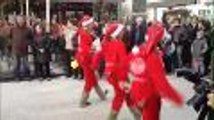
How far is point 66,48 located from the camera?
2078 cm

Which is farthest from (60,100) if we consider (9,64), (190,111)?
(9,64)

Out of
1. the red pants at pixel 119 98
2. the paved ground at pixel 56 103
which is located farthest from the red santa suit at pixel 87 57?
the red pants at pixel 119 98

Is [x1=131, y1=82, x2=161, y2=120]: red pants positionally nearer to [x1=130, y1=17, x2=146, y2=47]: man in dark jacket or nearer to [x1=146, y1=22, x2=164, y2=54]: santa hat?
[x1=146, y1=22, x2=164, y2=54]: santa hat

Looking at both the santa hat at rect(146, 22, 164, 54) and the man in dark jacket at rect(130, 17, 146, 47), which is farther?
the man in dark jacket at rect(130, 17, 146, 47)

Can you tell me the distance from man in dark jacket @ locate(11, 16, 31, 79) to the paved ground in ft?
2.76

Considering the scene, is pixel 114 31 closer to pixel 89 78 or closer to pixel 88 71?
pixel 88 71

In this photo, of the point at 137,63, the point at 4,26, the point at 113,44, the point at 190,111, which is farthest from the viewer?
the point at 4,26

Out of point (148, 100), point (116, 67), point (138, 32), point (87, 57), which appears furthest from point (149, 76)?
point (138, 32)

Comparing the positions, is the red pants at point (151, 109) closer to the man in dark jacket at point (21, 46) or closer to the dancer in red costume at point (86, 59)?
the dancer in red costume at point (86, 59)

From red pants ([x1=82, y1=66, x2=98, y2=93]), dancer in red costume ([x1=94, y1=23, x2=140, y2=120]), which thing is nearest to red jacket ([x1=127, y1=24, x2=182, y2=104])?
dancer in red costume ([x1=94, y1=23, x2=140, y2=120])

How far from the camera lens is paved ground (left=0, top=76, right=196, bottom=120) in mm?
13422

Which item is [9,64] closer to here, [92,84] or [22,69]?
[22,69]

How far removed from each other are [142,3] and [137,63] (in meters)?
31.3

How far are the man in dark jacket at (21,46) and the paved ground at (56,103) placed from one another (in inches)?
33.1
